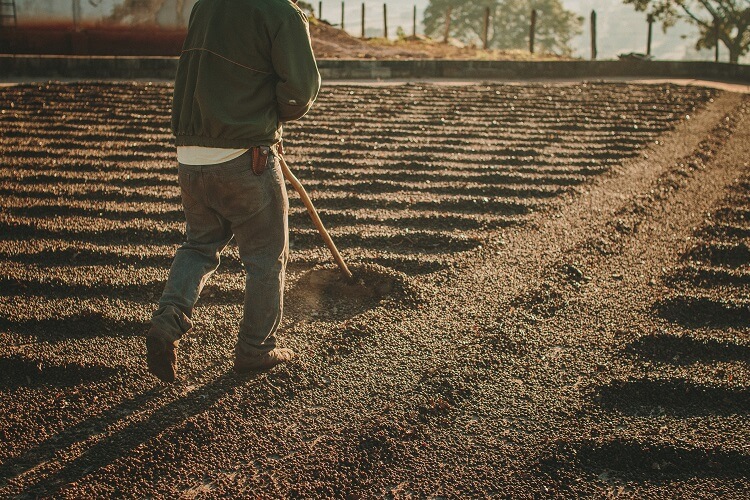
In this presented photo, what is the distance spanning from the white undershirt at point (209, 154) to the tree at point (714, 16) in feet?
85.6

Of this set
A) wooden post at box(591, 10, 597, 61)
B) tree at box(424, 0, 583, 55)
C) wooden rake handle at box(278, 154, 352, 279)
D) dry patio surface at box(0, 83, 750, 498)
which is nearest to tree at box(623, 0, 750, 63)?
wooden post at box(591, 10, 597, 61)

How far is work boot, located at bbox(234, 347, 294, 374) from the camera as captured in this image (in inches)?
107

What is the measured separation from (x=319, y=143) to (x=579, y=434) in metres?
4.89

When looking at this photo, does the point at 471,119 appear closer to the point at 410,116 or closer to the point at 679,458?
the point at 410,116

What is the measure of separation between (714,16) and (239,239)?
89.9 ft

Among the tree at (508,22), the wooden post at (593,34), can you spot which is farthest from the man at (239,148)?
the tree at (508,22)

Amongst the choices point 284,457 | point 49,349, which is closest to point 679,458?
point 284,457

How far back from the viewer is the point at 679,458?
2281 mm

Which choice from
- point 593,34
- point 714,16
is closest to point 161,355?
point 593,34

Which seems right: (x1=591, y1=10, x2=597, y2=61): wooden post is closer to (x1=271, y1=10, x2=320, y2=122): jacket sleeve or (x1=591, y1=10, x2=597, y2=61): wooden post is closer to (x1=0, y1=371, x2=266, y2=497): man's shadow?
(x1=271, y1=10, x2=320, y2=122): jacket sleeve

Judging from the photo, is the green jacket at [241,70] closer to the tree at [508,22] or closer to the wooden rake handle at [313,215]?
the wooden rake handle at [313,215]

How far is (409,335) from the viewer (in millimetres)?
3092

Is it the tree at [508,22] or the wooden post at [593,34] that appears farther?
the tree at [508,22]

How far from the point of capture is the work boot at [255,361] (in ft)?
8.92
